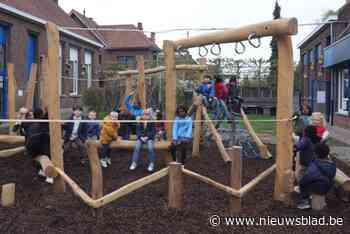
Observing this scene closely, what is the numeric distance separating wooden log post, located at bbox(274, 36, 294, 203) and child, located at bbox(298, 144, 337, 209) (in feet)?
0.73

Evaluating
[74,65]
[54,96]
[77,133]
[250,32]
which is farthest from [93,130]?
[74,65]

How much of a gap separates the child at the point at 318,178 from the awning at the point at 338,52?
37.6 feet

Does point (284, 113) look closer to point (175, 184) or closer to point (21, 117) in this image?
point (175, 184)

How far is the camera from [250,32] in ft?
18.4

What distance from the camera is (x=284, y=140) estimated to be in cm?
536

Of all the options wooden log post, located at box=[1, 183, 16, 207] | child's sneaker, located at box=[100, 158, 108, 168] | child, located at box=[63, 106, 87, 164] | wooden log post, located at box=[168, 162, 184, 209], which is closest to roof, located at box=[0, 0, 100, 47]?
child, located at box=[63, 106, 87, 164]

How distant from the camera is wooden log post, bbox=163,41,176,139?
7910 mm

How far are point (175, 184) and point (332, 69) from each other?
18.0m

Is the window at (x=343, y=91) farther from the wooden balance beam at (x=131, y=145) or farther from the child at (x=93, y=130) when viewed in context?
the child at (x=93, y=130)

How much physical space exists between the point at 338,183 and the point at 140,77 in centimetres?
537

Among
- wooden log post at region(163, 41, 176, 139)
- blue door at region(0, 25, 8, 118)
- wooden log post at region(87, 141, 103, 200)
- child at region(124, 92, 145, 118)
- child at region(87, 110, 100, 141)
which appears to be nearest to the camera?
wooden log post at region(87, 141, 103, 200)

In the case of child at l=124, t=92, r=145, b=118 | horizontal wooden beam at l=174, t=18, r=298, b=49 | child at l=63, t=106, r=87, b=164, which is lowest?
child at l=63, t=106, r=87, b=164

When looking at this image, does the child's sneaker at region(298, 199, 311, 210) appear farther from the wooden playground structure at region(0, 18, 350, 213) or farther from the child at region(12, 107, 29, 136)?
the child at region(12, 107, 29, 136)

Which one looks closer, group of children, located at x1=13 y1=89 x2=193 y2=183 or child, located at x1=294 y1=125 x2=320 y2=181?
child, located at x1=294 y1=125 x2=320 y2=181
